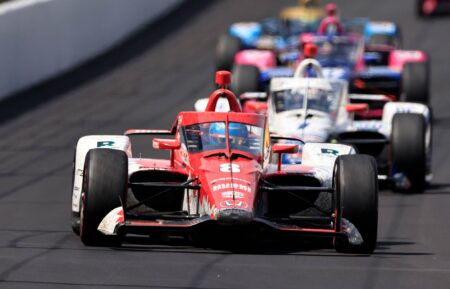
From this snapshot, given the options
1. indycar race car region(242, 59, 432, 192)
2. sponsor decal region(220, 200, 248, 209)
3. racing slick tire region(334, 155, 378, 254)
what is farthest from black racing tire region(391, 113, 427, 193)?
sponsor decal region(220, 200, 248, 209)

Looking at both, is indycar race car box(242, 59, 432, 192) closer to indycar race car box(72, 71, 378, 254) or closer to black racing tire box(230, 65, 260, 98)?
black racing tire box(230, 65, 260, 98)

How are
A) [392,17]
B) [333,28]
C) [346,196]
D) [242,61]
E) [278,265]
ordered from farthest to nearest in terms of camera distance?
[392,17], [333,28], [242,61], [346,196], [278,265]

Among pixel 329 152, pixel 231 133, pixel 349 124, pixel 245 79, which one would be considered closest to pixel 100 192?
pixel 231 133

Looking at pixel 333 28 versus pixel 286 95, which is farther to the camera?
pixel 333 28

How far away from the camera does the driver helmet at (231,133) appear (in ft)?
38.2

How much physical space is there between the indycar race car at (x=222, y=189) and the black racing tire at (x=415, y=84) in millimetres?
7490

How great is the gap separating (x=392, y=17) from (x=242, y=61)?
11088mm

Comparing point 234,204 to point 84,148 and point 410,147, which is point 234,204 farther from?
point 410,147

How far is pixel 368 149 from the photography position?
52.3 ft

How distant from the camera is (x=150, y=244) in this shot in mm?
11266

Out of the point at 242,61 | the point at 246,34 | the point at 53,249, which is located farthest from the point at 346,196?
the point at 246,34

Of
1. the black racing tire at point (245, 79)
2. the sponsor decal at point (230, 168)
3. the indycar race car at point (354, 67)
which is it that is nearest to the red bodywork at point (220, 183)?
the sponsor decal at point (230, 168)

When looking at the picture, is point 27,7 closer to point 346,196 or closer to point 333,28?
point 333,28

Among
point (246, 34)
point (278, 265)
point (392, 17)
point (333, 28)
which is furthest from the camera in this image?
point (392, 17)
